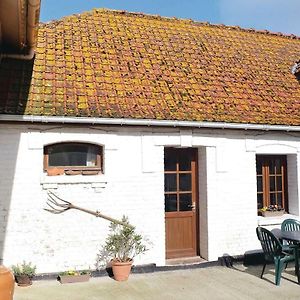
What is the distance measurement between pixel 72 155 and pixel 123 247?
204cm

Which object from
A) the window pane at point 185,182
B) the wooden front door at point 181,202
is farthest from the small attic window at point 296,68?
the window pane at point 185,182

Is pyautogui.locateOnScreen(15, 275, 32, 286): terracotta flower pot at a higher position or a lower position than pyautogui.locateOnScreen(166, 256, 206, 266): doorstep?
lower

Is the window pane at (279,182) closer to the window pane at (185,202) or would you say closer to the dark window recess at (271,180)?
the dark window recess at (271,180)

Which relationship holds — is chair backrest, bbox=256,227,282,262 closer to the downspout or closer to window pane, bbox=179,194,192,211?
window pane, bbox=179,194,192,211

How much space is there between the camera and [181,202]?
9.09 metres

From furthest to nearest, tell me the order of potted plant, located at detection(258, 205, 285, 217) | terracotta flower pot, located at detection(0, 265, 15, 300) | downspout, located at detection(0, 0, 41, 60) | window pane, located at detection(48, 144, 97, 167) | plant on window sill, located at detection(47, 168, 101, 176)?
1. potted plant, located at detection(258, 205, 285, 217)
2. window pane, located at detection(48, 144, 97, 167)
3. plant on window sill, located at detection(47, 168, 101, 176)
4. downspout, located at detection(0, 0, 41, 60)
5. terracotta flower pot, located at detection(0, 265, 15, 300)

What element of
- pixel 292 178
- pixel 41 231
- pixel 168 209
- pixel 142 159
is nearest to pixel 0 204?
pixel 41 231

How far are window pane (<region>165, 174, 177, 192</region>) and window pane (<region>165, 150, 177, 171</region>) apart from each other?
0.15 meters

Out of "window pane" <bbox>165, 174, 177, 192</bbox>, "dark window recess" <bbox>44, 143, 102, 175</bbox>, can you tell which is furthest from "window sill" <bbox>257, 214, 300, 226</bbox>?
"dark window recess" <bbox>44, 143, 102, 175</bbox>

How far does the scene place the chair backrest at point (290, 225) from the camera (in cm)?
880

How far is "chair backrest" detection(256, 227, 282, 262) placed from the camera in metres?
7.30

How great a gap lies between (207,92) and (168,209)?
2870 mm

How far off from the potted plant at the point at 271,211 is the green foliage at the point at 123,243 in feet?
9.95

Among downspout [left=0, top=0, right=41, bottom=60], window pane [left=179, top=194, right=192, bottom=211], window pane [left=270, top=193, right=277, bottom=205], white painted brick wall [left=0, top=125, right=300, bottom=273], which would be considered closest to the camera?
downspout [left=0, top=0, right=41, bottom=60]
